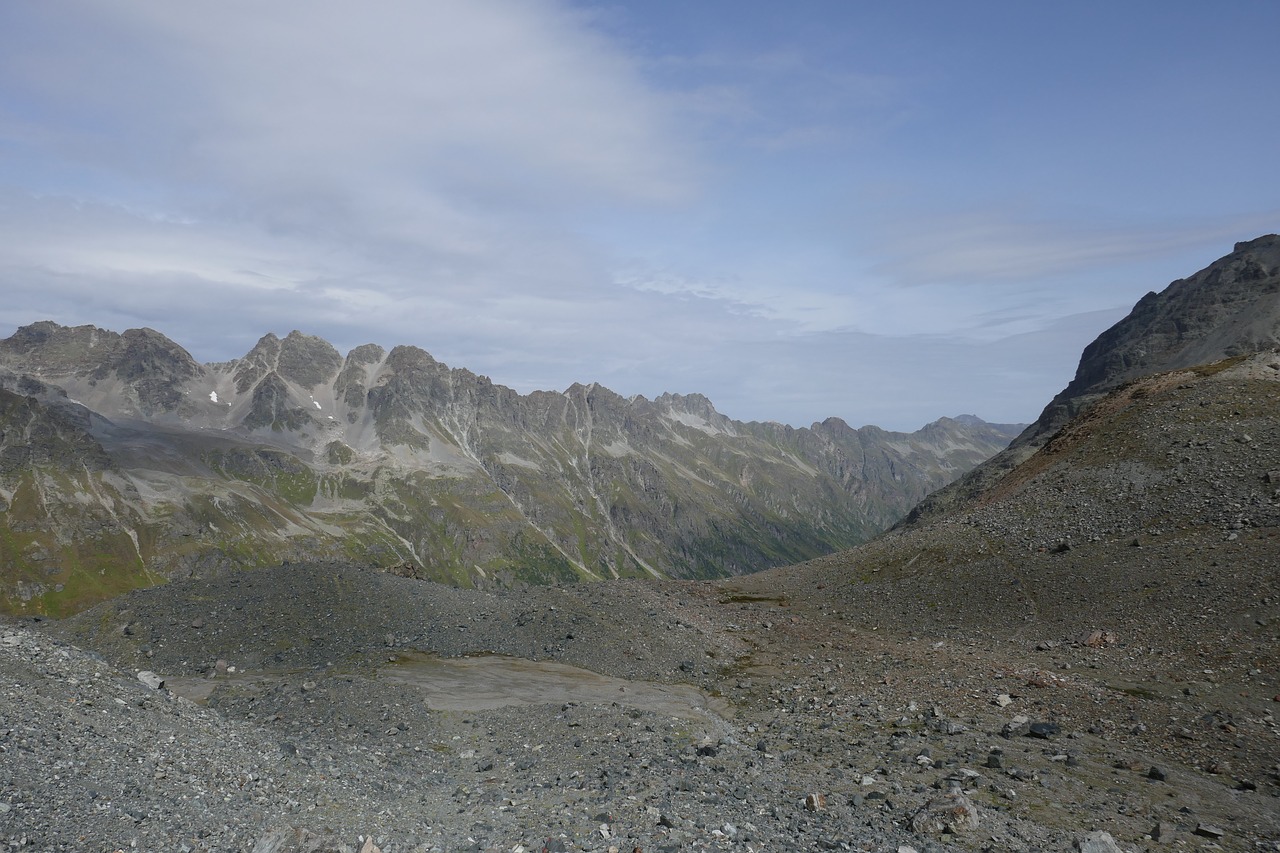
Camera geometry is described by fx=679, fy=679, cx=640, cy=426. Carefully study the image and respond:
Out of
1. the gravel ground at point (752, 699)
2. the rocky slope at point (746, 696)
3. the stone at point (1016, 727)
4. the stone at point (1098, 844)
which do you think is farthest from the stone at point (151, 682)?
the stone at point (1016, 727)

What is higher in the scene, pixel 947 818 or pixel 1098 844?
pixel 1098 844

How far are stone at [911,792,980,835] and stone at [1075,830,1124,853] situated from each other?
2.15 meters

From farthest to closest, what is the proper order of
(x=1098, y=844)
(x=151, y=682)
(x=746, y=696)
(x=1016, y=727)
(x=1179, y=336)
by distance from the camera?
1. (x=1179, y=336)
2. (x=746, y=696)
3. (x=1016, y=727)
4. (x=151, y=682)
5. (x=1098, y=844)

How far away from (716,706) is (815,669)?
6.72m

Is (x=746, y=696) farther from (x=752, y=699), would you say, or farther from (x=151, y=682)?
(x=151, y=682)

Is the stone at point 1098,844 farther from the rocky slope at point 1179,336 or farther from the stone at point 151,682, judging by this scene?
the rocky slope at point 1179,336

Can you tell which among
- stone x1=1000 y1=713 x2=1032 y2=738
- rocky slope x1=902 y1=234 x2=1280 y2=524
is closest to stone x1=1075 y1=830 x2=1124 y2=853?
stone x1=1000 y1=713 x2=1032 y2=738

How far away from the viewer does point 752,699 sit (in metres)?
30.9

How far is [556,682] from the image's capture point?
110ft

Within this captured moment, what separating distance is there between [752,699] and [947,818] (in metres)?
14.8

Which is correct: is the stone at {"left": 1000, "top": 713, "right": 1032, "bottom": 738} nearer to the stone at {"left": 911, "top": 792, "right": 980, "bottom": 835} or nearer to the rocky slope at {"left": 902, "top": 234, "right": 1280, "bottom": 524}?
the stone at {"left": 911, "top": 792, "right": 980, "bottom": 835}

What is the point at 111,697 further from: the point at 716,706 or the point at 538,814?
the point at 716,706

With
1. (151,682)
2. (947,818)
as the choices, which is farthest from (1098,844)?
(151,682)

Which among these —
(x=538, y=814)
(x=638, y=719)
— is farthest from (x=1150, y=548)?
(x=538, y=814)
